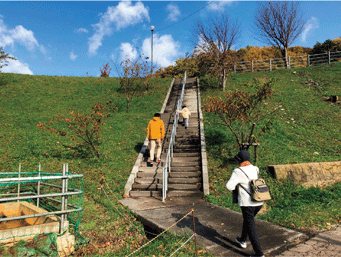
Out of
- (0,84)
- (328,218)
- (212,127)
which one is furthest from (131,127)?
(0,84)

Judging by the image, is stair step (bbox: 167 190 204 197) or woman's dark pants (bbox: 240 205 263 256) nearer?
woman's dark pants (bbox: 240 205 263 256)

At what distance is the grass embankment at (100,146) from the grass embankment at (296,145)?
321 centimetres

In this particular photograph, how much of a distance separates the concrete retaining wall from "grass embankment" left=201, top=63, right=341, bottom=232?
0.28m

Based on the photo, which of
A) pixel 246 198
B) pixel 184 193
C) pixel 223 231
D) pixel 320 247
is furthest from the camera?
pixel 184 193

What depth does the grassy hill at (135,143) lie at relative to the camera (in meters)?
5.69

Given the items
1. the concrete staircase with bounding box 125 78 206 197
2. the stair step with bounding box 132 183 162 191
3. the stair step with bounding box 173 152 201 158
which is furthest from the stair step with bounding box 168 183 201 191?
the stair step with bounding box 173 152 201 158

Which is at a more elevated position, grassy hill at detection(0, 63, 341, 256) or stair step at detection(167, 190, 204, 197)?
grassy hill at detection(0, 63, 341, 256)

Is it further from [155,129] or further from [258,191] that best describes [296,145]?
[258,191]

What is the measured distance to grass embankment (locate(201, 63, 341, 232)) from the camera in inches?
236

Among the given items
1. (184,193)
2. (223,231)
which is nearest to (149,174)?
(184,193)

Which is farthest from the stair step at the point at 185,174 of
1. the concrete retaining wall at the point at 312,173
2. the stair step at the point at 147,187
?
the concrete retaining wall at the point at 312,173

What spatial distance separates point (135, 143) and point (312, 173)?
7.86m

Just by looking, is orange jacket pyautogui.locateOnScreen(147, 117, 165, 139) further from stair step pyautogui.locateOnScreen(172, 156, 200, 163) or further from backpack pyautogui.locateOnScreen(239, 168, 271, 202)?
backpack pyautogui.locateOnScreen(239, 168, 271, 202)

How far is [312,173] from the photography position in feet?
25.2
